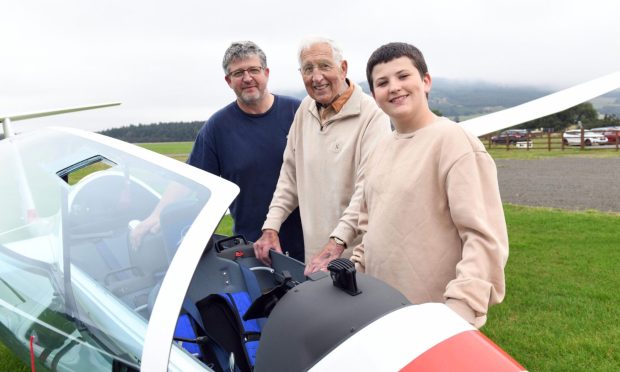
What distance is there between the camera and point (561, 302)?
439 centimetres

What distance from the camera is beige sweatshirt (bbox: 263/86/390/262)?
236 centimetres

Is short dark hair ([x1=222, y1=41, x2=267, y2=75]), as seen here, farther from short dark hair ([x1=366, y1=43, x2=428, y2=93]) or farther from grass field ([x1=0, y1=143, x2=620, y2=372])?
grass field ([x1=0, y1=143, x2=620, y2=372])

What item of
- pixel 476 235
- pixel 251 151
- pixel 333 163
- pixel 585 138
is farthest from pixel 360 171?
pixel 585 138

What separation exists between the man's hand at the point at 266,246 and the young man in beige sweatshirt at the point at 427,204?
65 centimetres


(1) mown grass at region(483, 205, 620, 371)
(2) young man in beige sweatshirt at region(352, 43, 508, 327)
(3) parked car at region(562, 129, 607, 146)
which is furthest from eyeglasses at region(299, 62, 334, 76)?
(3) parked car at region(562, 129, 607, 146)

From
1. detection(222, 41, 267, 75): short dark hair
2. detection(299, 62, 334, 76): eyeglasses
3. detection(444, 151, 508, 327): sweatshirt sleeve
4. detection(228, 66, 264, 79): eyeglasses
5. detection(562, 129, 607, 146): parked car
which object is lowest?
detection(562, 129, 607, 146): parked car

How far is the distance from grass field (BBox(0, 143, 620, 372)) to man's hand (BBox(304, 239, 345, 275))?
1.99 meters

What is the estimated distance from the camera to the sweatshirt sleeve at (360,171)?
2.19 meters

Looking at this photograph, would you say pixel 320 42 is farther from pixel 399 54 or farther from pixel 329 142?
pixel 399 54

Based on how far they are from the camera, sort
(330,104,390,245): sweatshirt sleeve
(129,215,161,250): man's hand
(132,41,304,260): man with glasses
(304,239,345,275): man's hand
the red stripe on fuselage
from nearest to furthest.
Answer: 1. the red stripe on fuselage
2. (129,215,161,250): man's hand
3. (304,239,345,275): man's hand
4. (330,104,390,245): sweatshirt sleeve
5. (132,41,304,260): man with glasses

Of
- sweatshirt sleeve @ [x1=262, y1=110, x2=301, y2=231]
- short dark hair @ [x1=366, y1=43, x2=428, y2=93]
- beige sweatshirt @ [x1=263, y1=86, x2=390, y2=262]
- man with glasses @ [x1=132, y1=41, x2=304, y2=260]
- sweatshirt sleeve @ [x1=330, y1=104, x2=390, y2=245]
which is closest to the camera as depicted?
short dark hair @ [x1=366, y1=43, x2=428, y2=93]

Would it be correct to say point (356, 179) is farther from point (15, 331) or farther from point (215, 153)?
point (15, 331)

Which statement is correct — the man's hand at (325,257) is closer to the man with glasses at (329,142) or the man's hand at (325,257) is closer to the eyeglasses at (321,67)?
the man with glasses at (329,142)

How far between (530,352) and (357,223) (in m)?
2.13
